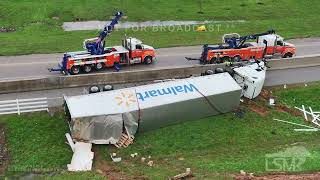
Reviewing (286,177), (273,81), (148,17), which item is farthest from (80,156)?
(148,17)

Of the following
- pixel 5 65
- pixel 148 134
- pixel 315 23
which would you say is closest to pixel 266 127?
pixel 148 134

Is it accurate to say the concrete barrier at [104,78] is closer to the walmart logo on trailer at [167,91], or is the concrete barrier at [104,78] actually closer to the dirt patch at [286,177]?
the walmart logo on trailer at [167,91]

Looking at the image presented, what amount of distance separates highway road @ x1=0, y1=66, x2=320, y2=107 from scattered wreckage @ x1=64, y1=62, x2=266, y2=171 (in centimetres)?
416

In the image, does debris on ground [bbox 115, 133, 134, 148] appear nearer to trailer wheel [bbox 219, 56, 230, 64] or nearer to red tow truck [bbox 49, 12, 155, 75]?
red tow truck [bbox 49, 12, 155, 75]

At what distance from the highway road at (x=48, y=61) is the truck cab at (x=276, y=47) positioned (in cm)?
239

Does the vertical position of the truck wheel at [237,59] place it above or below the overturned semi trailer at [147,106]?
above

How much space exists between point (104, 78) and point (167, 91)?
19.9 ft

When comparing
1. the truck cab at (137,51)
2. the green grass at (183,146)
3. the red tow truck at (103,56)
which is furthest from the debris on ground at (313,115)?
the red tow truck at (103,56)

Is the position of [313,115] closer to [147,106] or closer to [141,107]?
[147,106]

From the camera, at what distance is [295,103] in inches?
1252

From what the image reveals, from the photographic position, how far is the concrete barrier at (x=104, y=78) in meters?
30.5

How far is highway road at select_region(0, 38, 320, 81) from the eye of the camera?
3397 cm

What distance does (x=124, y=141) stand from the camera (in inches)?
1027

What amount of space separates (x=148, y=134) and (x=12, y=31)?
24.6 m
